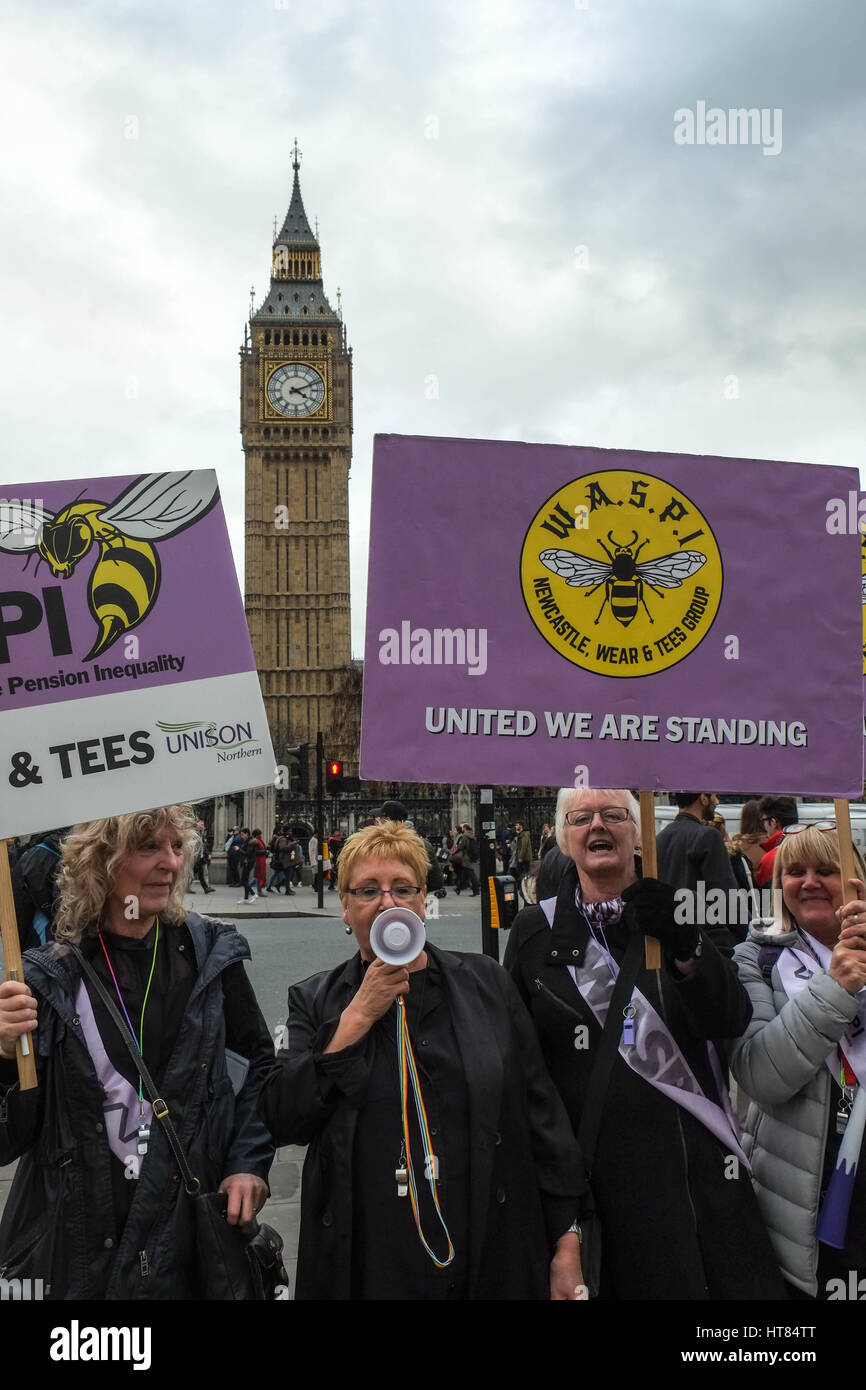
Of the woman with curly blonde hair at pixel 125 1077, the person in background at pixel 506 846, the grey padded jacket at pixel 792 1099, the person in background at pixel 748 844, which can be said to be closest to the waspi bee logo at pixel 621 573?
the grey padded jacket at pixel 792 1099

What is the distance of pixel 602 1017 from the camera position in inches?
96.9

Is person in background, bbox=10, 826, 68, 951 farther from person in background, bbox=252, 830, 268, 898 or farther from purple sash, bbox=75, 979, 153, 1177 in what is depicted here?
person in background, bbox=252, 830, 268, 898

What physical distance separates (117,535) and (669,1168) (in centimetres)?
197

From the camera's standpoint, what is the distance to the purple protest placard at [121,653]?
2.62 m

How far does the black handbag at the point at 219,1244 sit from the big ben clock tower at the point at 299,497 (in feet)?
219

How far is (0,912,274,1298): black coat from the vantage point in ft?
7.44

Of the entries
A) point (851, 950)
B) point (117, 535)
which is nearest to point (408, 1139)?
point (851, 950)

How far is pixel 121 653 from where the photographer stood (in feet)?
8.88

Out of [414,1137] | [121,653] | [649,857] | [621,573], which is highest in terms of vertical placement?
[621,573]

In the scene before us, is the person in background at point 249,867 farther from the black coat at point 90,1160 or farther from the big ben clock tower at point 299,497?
the big ben clock tower at point 299,497

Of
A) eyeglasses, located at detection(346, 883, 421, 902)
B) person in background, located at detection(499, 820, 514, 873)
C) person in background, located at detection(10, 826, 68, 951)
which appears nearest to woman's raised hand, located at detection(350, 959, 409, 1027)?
eyeglasses, located at detection(346, 883, 421, 902)

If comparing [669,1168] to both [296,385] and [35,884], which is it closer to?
[35,884]

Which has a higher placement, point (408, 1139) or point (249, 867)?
point (249, 867)
